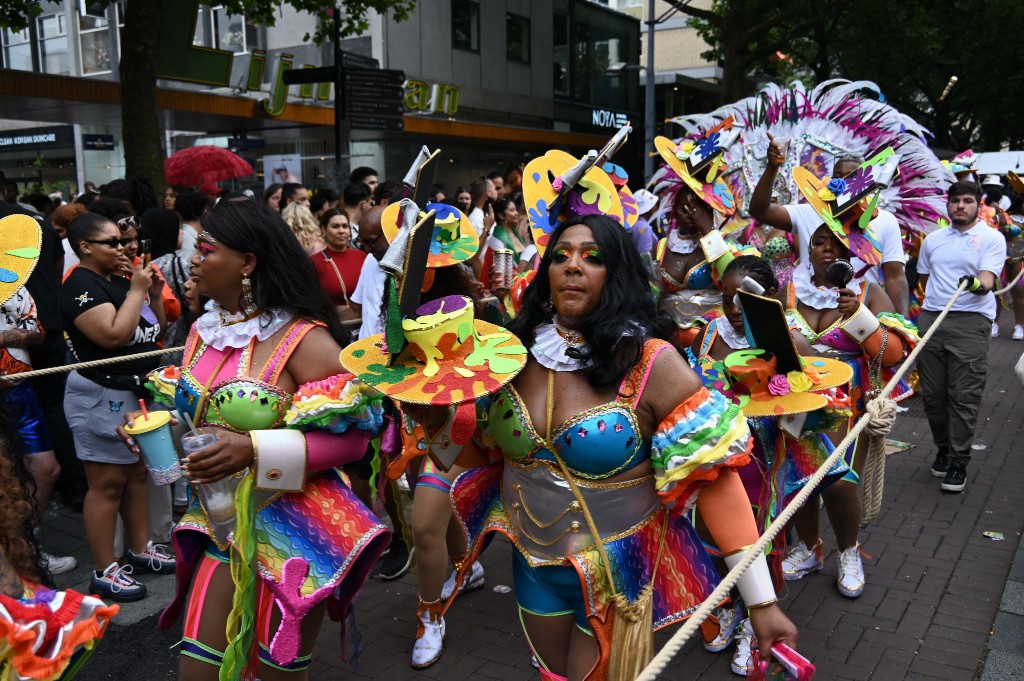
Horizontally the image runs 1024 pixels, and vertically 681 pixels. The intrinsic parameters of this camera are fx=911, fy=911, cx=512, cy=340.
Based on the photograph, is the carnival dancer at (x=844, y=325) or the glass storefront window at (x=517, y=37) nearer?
the carnival dancer at (x=844, y=325)

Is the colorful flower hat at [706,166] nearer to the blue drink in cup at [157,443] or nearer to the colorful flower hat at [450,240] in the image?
the colorful flower hat at [450,240]

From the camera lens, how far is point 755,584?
2.46 meters

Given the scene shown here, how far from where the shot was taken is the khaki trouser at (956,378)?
260 inches

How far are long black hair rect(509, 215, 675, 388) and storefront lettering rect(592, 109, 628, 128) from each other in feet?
78.9

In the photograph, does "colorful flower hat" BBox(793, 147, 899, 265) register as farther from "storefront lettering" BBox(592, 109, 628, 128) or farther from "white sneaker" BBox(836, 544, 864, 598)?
"storefront lettering" BBox(592, 109, 628, 128)

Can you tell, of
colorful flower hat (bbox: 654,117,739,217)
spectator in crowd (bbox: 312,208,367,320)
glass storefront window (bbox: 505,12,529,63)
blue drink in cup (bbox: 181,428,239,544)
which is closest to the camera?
blue drink in cup (bbox: 181,428,239,544)

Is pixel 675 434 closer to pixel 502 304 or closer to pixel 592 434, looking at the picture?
pixel 592 434

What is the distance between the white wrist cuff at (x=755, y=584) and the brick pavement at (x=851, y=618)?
5.93 ft

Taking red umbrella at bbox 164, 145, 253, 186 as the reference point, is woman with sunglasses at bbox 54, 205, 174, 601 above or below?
below

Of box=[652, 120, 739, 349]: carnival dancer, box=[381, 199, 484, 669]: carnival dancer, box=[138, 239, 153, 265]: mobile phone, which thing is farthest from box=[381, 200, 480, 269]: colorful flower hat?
box=[138, 239, 153, 265]: mobile phone

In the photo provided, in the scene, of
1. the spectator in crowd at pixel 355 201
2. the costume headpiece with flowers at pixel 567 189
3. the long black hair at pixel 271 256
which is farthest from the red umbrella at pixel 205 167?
the long black hair at pixel 271 256

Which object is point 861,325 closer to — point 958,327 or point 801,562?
point 801,562

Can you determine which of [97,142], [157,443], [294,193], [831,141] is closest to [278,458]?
[157,443]

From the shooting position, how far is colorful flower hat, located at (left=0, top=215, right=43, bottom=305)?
2.68 meters
